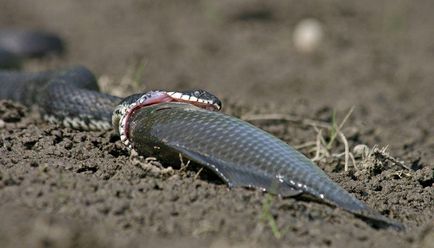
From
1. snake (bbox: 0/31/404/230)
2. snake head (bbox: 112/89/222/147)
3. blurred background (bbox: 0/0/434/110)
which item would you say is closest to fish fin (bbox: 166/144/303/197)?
snake (bbox: 0/31/404/230)

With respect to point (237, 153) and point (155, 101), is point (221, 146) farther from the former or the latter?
point (155, 101)

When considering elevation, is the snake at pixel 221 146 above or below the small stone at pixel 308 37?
above

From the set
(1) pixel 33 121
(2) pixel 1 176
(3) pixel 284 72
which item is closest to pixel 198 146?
(2) pixel 1 176

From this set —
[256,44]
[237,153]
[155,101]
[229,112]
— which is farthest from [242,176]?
[256,44]

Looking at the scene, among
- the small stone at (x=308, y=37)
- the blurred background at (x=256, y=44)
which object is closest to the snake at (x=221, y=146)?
the blurred background at (x=256, y=44)

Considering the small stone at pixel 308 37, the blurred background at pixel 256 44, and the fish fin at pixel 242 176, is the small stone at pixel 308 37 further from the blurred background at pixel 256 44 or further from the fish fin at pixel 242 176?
the fish fin at pixel 242 176

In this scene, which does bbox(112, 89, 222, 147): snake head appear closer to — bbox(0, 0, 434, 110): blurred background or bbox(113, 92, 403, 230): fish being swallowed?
bbox(113, 92, 403, 230): fish being swallowed
